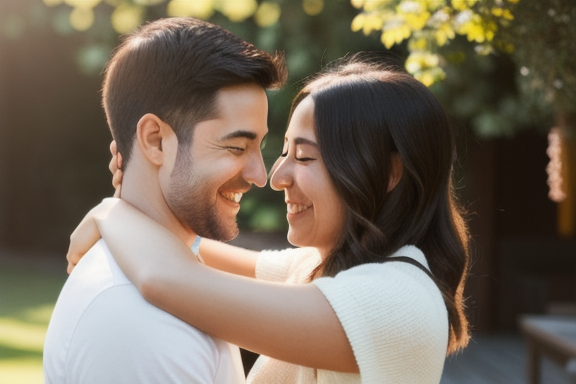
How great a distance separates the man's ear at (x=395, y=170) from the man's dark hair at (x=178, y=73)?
42cm

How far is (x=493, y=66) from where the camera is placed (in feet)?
26.1

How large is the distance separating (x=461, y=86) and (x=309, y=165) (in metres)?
5.75

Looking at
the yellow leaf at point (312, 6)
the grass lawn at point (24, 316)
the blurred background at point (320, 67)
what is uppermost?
the yellow leaf at point (312, 6)

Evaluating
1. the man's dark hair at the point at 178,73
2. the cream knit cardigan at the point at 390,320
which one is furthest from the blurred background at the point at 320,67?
the man's dark hair at the point at 178,73

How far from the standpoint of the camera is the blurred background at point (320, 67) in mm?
3629

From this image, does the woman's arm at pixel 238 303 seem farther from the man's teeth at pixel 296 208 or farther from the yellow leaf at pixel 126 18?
the yellow leaf at pixel 126 18

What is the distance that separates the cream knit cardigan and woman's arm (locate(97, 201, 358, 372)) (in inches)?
1.6

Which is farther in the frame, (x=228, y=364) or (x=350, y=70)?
(x=350, y=70)

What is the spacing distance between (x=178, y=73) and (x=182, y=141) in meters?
0.16

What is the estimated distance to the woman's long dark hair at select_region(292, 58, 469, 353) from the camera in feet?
8.14

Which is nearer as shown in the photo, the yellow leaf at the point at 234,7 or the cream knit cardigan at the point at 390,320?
the cream knit cardigan at the point at 390,320

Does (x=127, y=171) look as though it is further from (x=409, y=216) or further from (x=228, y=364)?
(x=409, y=216)

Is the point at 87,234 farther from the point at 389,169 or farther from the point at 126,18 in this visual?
the point at 126,18

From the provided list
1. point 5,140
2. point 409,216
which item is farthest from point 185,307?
point 5,140
